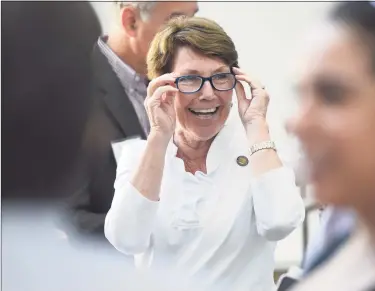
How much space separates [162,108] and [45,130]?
33 cm

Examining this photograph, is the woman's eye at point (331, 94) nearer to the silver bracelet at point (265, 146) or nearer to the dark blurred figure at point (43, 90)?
the silver bracelet at point (265, 146)

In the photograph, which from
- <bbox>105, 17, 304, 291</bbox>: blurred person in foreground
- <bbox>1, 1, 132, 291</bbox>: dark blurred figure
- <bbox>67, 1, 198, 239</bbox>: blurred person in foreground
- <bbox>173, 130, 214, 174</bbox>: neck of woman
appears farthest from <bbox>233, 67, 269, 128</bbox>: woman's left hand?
<bbox>1, 1, 132, 291</bbox>: dark blurred figure

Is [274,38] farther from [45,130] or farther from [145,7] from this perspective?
[45,130]

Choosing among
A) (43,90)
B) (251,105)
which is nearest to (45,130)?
(43,90)

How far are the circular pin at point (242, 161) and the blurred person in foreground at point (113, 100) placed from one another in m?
0.24

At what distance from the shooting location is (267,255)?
1551mm

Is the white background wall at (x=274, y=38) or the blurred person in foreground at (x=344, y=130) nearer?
the blurred person in foreground at (x=344, y=130)

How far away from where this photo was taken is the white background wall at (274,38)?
5.06 ft

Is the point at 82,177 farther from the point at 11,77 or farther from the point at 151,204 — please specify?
the point at 11,77

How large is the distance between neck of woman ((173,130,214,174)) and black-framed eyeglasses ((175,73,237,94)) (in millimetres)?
110

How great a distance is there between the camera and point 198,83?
60.0 inches

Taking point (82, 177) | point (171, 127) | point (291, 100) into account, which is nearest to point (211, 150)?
point (171, 127)

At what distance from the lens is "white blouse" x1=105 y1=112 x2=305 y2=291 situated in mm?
1530

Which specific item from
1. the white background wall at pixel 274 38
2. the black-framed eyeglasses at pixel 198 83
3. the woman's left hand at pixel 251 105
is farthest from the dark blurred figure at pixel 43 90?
the woman's left hand at pixel 251 105
